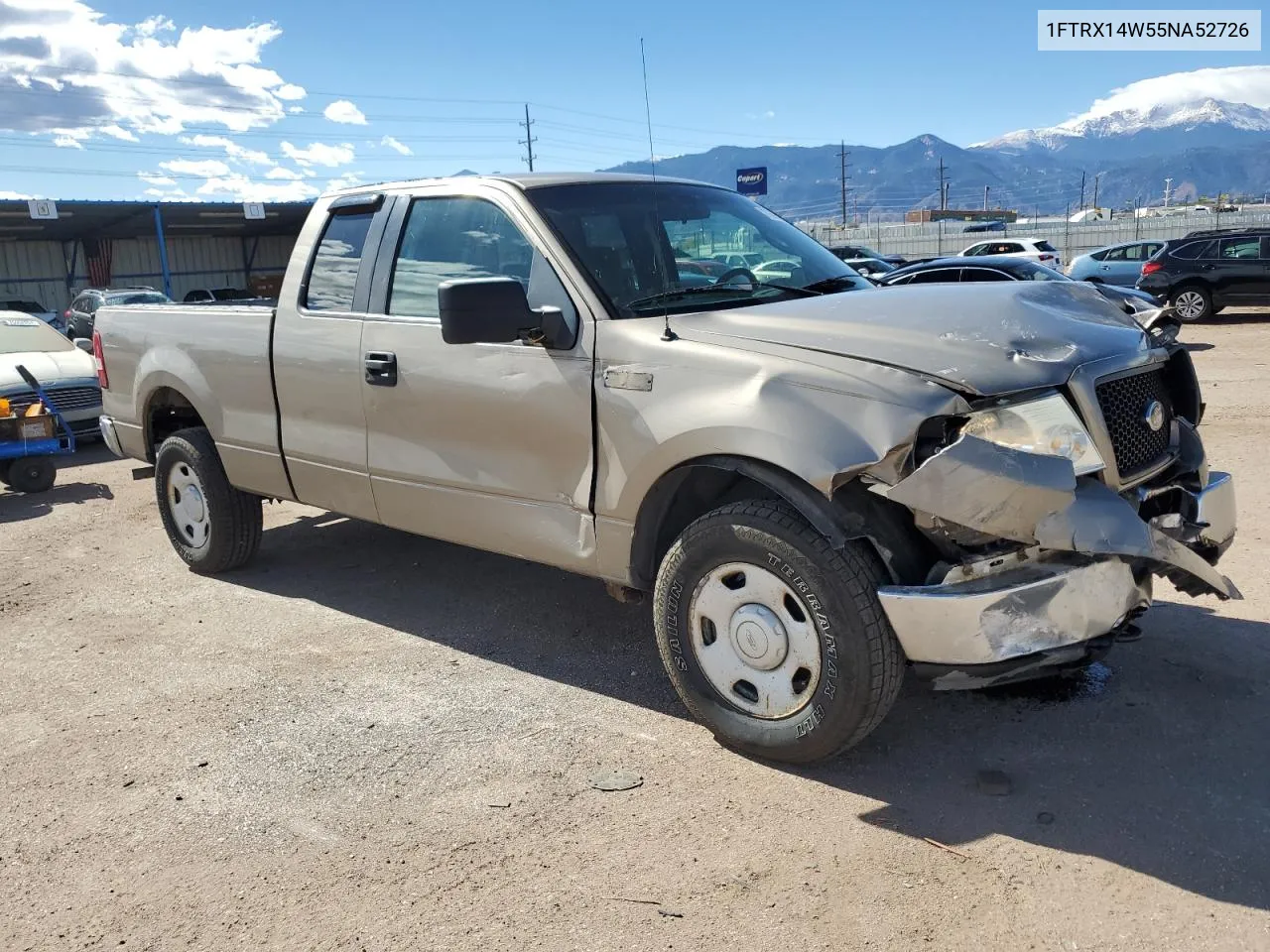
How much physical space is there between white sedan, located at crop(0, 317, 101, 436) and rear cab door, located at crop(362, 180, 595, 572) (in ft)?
24.3

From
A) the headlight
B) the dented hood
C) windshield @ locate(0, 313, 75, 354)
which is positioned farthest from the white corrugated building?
the headlight

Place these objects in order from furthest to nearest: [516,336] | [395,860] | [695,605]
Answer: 1. [516,336]
2. [695,605]
3. [395,860]

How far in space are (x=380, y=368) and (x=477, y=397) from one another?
1.95ft

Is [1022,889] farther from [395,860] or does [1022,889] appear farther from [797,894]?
[395,860]

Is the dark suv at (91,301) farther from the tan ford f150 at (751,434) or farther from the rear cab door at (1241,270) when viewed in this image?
the rear cab door at (1241,270)

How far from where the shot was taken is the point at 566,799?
336 centimetres

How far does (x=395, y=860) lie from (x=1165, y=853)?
2.21m

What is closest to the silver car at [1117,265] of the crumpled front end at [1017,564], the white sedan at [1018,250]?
the white sedan at [1018,250]

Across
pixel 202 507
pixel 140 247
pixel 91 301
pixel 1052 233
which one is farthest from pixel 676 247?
pixel 1052 233

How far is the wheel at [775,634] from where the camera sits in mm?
3148

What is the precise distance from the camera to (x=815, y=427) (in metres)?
3.12

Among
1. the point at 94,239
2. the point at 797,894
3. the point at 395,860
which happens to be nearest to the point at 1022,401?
the point at 797,894

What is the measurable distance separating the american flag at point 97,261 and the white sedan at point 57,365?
28.5 m

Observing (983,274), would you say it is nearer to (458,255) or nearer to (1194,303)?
(1194,303)
